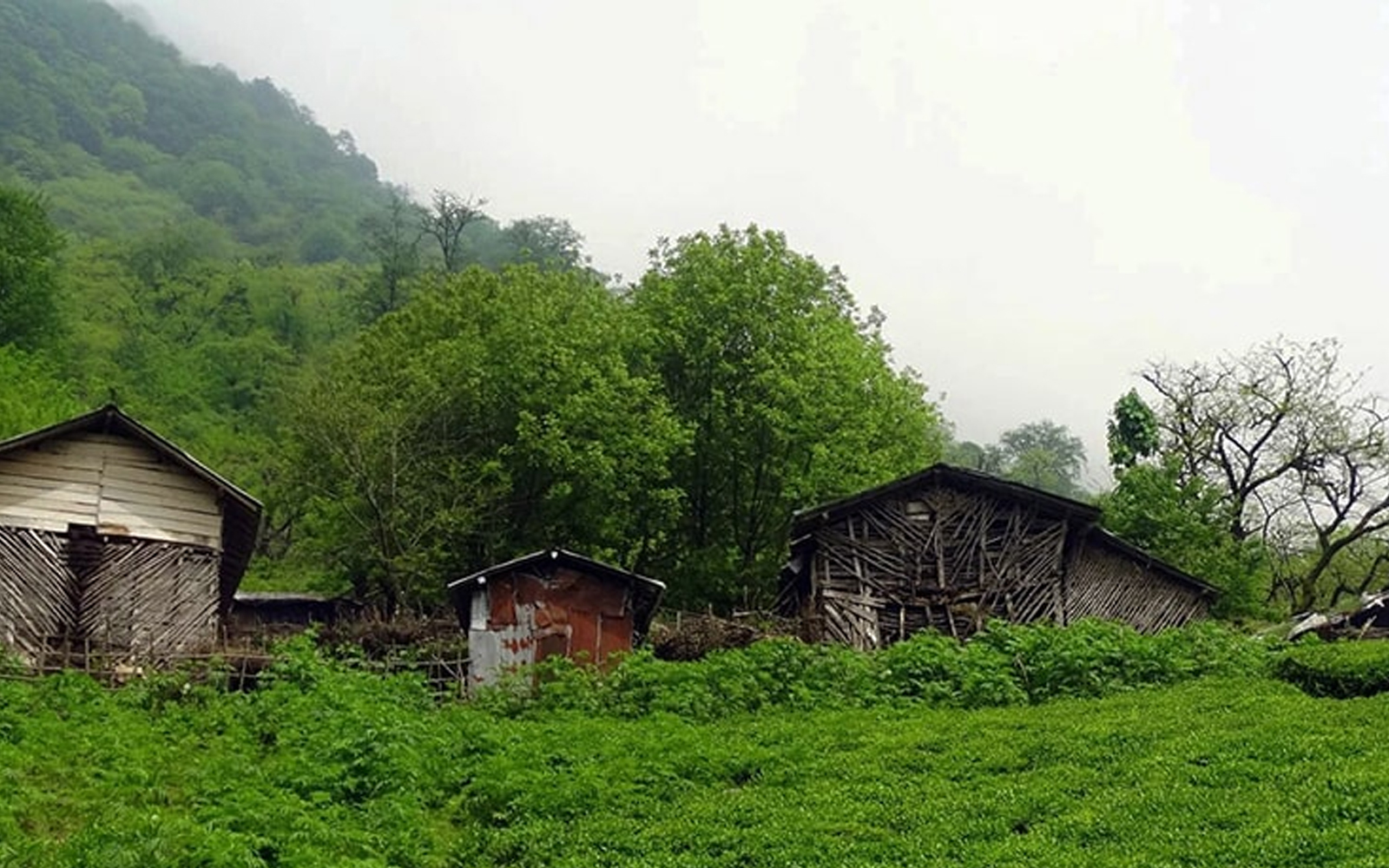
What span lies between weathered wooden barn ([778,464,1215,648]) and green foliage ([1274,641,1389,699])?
29.5 ft

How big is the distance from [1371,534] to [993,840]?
127ft

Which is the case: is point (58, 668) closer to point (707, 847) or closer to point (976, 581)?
point (707, 847)

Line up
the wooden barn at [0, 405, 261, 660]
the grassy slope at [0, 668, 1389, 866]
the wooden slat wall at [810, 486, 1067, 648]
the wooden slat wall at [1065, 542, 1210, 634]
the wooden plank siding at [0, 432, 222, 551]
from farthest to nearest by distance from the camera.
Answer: the wooden slat wall at [1065, 542, 1210, 634] < the wooden slat wall at [810, 486, 1067, 648] < the wooden plank siding at [0, 432, 222, 551] < the wooden barn at [0, 405, 261, 660] < the grassy slope at [0, 668, 1389, 866]

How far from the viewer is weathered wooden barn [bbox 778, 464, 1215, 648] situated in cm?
3027

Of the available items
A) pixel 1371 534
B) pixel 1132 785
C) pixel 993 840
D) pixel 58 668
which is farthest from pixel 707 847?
pixel 1371 534

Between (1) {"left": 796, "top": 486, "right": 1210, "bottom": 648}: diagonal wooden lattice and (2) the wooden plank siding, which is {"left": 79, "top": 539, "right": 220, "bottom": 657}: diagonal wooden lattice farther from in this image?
(1) {"left": 796, "top": 486, "right": 1210, "bottom": 648}: diagonal wooden lattice

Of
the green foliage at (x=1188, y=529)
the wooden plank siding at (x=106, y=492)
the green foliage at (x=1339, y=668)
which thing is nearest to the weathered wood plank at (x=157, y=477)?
the wooden plank siding at (x=106, y=492)

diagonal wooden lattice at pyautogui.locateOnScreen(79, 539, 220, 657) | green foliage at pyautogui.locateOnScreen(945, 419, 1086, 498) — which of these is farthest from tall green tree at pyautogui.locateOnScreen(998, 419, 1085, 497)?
diagonal wooden lattice at pyautogui.locateOnScreen(79, 539, 220, 657)

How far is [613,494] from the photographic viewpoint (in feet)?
129

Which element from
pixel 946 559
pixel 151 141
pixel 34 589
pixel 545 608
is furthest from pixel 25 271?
pixel 151 141

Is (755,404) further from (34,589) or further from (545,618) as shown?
(34,589)

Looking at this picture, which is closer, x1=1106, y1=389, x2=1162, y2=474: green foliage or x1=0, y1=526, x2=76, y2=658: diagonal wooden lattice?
x1=0, y1=526, x2=76, y2=658: diagonal wooden lattice

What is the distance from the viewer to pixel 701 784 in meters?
16.1

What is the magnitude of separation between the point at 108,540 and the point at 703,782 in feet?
54.6
